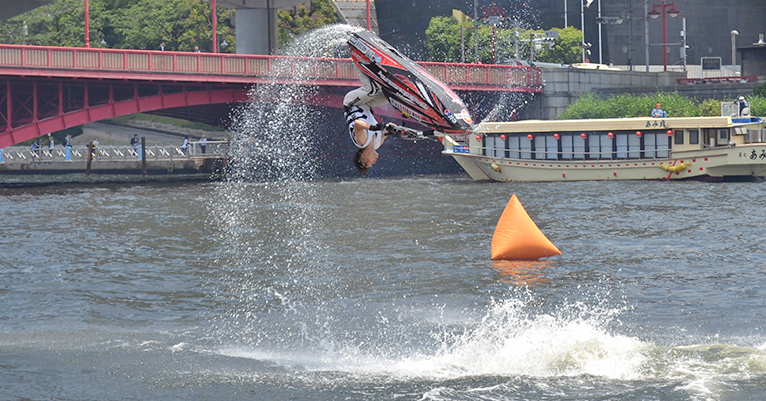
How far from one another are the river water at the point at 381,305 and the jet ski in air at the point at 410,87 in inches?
272

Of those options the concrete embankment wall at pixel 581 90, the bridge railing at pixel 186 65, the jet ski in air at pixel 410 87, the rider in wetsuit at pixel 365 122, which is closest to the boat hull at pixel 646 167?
the bridge railing at pixel 186 65

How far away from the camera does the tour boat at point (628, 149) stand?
60.3 metres

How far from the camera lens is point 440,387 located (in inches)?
808

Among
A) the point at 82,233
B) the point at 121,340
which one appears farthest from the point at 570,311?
the point at 82,233

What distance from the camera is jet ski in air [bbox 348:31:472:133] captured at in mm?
15070

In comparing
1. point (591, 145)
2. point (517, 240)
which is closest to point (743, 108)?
point (591, 145)

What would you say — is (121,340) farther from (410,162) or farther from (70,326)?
(410,162)

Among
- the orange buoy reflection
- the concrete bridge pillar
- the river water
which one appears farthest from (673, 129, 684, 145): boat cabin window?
the concrete bridge pillar

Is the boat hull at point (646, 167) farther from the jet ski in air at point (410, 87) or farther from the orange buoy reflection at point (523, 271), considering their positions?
the jet ski in air at point (410, 87)

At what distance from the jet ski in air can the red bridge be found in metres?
47.6

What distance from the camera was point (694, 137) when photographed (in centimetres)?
6166

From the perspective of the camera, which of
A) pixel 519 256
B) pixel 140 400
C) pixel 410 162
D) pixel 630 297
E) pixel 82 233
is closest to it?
pixel 140 400

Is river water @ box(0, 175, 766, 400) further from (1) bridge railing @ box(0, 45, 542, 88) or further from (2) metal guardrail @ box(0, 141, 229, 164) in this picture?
(2) metal guardrail @ box(0, 141, 229, 164)

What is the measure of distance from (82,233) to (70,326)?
17.9m
